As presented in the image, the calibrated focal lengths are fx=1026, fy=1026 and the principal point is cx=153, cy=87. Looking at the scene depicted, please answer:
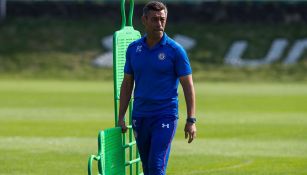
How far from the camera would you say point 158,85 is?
1109cm

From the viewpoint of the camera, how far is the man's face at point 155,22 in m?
10.9

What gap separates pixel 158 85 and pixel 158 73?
0.13 meters

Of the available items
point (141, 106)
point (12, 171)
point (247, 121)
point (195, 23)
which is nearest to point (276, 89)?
point (247, 121)

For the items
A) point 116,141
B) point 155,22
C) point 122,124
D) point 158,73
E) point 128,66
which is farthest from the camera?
point 116,141

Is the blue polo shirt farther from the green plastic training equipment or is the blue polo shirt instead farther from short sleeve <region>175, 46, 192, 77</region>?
the green plastic training equipment

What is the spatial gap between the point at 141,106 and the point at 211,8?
5453cm

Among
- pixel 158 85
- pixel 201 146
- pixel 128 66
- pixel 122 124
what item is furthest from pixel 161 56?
pixel 201 146

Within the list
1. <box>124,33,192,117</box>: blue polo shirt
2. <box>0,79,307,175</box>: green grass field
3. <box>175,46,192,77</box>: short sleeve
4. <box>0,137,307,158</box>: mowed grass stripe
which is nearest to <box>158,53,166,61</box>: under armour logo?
<box>124,33,192,117</box>: blue polo shirt

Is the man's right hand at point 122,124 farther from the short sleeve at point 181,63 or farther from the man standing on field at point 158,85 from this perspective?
the short sleeve at point 181,63

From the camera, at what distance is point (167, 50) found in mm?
11016

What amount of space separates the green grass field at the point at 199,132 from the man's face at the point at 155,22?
5133mm

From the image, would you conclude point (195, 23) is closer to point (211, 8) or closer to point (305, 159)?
point (211, 8)

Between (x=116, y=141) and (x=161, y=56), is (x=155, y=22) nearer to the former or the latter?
(x=161, y=56)

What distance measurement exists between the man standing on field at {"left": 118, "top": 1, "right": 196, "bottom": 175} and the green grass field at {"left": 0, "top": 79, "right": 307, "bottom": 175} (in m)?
4.66
